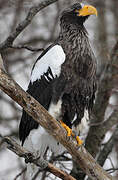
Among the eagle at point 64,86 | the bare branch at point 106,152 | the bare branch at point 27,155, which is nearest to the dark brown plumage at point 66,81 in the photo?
the eagle at point 64,86

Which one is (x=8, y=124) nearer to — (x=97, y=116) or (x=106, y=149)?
(x=97, y=116)

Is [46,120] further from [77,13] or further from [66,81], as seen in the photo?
[77,13]

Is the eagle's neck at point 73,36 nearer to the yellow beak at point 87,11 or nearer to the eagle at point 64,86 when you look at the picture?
the eagle at point 64,86

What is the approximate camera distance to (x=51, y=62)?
5.27 meters

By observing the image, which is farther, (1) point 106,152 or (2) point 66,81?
(1) point 106,152

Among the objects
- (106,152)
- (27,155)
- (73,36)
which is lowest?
(106,152)

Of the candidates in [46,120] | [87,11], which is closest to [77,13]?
[87,11]

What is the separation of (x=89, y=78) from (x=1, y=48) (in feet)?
4.03

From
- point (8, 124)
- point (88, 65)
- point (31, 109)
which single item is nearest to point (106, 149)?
point (88, 65)

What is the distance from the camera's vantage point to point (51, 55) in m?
5.24

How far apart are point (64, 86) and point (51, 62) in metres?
0.36

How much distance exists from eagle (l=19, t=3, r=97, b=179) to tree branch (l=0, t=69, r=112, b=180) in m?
0.33

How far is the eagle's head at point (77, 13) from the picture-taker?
5773 mm

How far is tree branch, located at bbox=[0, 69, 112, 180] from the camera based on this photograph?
4.12m
